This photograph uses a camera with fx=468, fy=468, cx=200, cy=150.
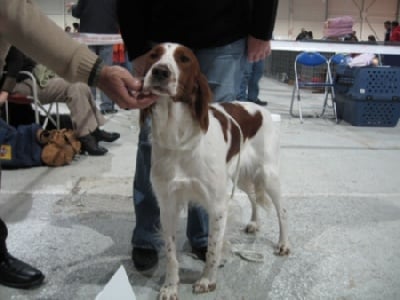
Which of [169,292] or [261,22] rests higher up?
[261,22]

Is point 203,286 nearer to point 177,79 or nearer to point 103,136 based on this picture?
point 177,79

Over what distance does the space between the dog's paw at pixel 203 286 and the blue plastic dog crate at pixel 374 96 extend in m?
4.03

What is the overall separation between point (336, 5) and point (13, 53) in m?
15.6

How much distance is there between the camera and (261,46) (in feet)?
6.71

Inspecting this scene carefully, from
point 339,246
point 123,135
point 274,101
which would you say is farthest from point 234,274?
point 274,101

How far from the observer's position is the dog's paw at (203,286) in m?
1.89

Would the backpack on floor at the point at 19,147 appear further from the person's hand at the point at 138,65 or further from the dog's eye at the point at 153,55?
the dog's eye at the point at 153,55

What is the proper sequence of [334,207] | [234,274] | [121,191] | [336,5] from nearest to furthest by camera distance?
[234,274] → [334,207] → [121,191] → [336,5]

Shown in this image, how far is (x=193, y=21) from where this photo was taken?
1.89 metres

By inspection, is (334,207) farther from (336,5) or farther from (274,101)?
(336,5)

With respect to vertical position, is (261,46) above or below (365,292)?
above

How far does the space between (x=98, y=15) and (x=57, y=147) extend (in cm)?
240

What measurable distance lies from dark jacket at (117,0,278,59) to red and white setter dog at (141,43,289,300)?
266mm

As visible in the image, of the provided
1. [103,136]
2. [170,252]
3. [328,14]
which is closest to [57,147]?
[103,136]
